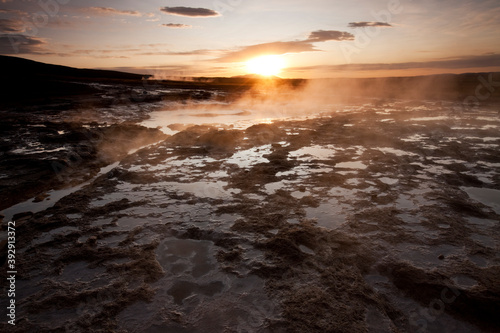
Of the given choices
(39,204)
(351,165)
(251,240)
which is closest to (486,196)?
(351,165)

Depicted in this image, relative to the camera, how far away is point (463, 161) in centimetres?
726

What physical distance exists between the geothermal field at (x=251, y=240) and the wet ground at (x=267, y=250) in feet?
0.06

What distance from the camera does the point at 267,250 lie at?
3643 mm

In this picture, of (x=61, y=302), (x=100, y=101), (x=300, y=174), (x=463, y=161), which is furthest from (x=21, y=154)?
(x=100, y=101)

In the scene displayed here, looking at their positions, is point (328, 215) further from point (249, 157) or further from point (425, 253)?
point (249, 157)

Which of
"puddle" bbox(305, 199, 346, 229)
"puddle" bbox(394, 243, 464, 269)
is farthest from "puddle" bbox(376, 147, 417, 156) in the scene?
"puddle" bbox(394, 243, 464, 269)

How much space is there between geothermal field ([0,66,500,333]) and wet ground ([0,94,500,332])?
19mm

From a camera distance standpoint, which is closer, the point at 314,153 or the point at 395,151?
the point at 314,153

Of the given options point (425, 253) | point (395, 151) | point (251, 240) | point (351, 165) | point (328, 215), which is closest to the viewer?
→ point (425, 253)

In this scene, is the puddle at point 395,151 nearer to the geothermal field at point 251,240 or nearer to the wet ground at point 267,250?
the geothermal field at point 251,240

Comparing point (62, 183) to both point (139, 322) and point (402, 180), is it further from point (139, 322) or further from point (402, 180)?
point (402, 180)

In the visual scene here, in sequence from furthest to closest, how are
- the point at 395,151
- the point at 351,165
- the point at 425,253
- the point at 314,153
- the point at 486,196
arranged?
1. the point at 395,151
2. the point at 314,153
3. the point at 351,165
4. the point at 486,196
5. the point at 425,253

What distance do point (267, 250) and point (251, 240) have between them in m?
0.33

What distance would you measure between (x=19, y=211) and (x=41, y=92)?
74.2 feet
